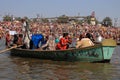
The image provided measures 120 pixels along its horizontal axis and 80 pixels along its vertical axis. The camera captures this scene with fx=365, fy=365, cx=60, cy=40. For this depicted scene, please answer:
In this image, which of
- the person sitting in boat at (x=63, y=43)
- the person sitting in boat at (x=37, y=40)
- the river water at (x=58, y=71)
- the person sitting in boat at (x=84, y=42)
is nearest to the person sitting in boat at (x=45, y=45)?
the person sitting in boat at (x=37, y=40)

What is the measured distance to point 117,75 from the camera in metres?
14.7

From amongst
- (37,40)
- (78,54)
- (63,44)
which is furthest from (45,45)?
(78,54)

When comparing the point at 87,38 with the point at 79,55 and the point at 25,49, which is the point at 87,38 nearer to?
the point at 79,55

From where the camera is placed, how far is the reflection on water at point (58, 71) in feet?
46.1

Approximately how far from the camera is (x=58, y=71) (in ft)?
51.6

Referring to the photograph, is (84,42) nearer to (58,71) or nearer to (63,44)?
(63,44)

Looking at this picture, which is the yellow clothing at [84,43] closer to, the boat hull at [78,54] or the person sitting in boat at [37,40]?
the boat hull at [78,54]

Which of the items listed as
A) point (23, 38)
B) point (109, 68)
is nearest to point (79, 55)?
point (109, 68)

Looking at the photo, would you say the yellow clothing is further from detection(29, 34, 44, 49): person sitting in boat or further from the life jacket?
detection(29, 34, 44, 49): person sitting in boat

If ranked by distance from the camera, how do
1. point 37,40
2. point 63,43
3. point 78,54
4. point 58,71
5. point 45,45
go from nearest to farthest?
point 58,71 → point 78,54 → point 63,43 → point 45,45 → point 37,40

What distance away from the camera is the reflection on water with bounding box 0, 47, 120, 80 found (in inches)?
553

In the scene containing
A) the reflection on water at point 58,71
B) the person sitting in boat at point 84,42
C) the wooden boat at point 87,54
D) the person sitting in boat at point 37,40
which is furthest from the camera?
the person sitting in boat at point 37,40

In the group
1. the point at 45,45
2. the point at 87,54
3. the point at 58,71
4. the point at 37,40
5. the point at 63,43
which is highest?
the point at 37,40

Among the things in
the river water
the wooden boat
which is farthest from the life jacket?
the river water
